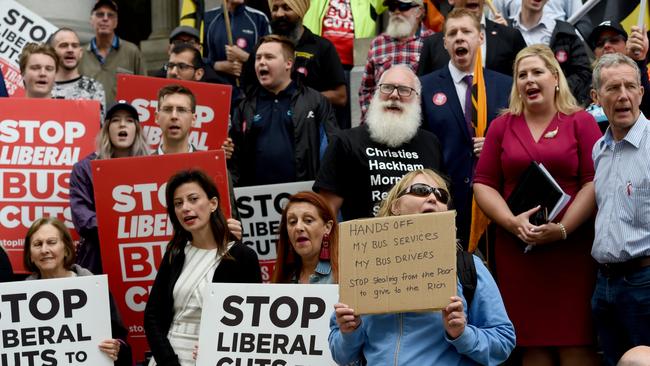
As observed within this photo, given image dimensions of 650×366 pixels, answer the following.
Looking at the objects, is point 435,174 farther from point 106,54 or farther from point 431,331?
point 106,54

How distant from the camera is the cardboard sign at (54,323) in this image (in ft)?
28.6

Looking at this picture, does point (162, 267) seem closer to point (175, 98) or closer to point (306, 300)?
point (306, 300)

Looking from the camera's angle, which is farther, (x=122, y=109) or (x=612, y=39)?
(x=612, y=39)

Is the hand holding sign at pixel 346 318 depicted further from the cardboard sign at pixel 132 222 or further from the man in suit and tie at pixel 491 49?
the man in suit and tie at pixel 491 49

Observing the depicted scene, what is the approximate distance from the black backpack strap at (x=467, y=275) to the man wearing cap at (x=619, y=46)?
3.05m

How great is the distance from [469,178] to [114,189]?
2253 mm

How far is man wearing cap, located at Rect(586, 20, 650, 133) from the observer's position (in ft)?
32.0

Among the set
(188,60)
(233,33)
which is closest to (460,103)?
(188,60)

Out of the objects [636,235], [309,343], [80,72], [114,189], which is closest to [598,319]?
[636,235]

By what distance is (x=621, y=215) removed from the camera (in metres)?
8.12

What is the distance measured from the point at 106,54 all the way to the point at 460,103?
4511 mm

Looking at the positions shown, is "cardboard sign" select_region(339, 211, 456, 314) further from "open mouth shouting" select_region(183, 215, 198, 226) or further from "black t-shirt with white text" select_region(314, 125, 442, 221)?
"black t-shirt with white text" select_region(314, 125, 442, 221)

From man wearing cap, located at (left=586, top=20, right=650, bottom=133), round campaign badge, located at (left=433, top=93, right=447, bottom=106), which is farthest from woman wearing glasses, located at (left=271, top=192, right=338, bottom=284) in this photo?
man wearing cap, located at (left=586, top=20, right=650, bottom=133)

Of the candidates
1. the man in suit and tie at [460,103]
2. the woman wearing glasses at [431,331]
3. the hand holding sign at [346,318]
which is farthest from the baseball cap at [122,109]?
the hand holding sign at [346,318]
